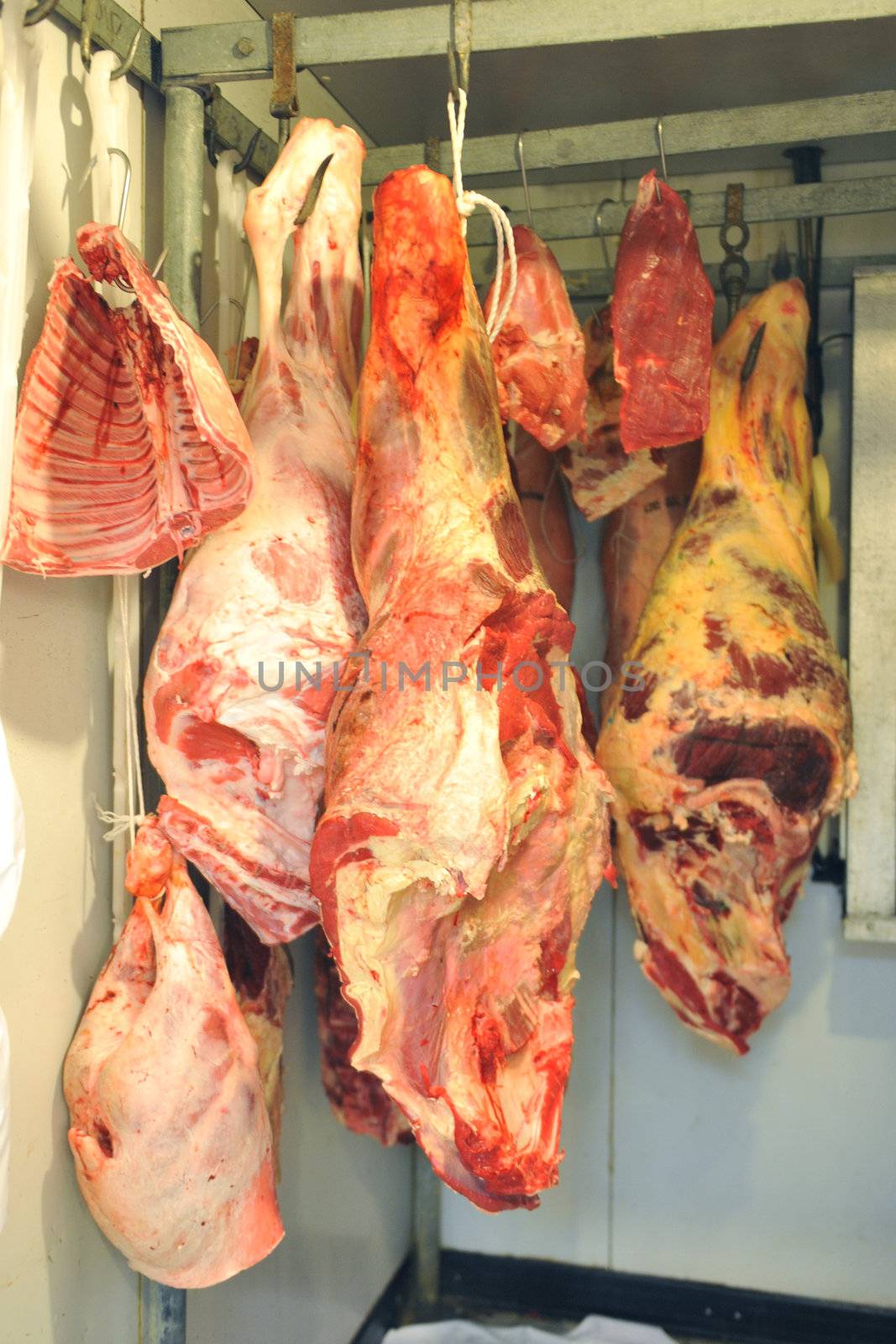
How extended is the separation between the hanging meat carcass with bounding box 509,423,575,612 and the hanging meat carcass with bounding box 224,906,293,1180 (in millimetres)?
907

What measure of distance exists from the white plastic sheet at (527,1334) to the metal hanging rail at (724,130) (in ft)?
7.46

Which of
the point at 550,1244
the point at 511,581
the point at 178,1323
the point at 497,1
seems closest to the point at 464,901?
the point at 511,581

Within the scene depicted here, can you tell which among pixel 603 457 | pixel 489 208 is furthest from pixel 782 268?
pixel 489 208

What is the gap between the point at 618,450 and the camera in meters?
2.12

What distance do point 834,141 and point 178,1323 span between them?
240 centimetres

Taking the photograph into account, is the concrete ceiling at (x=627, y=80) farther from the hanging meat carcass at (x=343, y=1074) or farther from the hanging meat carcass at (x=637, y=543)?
the hanging meat carcass at (x=343, y=1074)

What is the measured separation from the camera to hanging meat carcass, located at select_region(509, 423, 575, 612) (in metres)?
2.37

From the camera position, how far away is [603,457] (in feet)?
6.98

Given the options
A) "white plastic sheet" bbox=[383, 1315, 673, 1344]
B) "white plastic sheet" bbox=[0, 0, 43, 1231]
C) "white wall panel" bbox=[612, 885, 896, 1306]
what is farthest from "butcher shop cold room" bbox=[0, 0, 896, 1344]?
"white wall panel" bbox=[612, 885, 896, 1306]

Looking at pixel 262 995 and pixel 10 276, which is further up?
pixel 10 276

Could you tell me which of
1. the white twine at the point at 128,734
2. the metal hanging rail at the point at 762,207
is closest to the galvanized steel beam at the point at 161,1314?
the white twine at the point at 128,734

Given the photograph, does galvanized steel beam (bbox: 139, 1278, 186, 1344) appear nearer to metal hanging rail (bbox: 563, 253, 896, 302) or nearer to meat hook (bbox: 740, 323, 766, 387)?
meat hook (bbox: 740, 323, 766, 387)

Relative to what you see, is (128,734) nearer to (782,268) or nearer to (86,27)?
(86,27)

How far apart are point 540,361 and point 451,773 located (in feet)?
2.47
